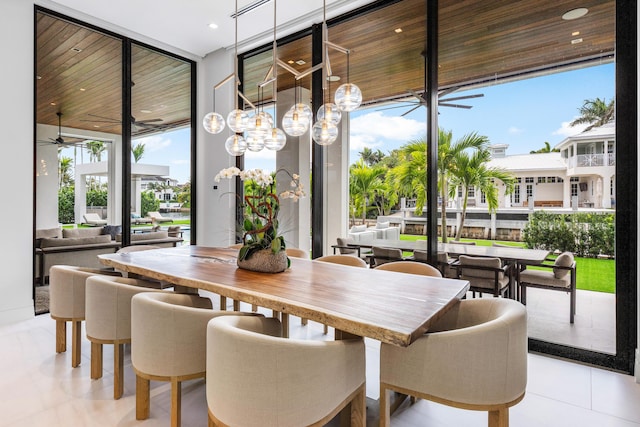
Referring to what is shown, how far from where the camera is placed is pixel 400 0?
3.72m

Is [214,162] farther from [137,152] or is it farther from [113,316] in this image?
[113,316]

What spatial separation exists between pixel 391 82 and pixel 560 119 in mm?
1680

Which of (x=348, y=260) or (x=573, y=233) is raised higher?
(x=573, y=233)

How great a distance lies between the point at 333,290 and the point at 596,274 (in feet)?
7.44

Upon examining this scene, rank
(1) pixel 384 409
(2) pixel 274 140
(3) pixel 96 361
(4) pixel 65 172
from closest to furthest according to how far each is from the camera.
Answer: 1. (1) pixel 384 409
2. (3) pixel 96 361
3. (2) pixel 274 140
4. (4) pixel 65 172

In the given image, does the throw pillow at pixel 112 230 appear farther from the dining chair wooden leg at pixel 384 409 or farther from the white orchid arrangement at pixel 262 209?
the dining chair wooden leg at pixel 384 409

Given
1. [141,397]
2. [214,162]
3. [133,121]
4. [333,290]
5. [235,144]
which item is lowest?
[141,397]

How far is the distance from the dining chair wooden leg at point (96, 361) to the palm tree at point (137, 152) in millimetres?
3084

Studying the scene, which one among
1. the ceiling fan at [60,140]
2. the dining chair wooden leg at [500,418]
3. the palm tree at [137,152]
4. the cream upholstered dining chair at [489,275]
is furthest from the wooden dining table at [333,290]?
the palm tree at [137,152]

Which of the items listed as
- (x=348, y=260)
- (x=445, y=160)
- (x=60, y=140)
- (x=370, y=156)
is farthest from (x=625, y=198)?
(x=60, y=140)

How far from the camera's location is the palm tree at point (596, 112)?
276 centimetres

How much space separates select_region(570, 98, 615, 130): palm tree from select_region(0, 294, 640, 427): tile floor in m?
1.89

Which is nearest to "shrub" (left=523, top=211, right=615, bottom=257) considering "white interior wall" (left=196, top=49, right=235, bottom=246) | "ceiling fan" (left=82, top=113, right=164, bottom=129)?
"white interior wall" (left=196, top=49, right=235, bottom=246)

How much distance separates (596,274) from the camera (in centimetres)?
284
